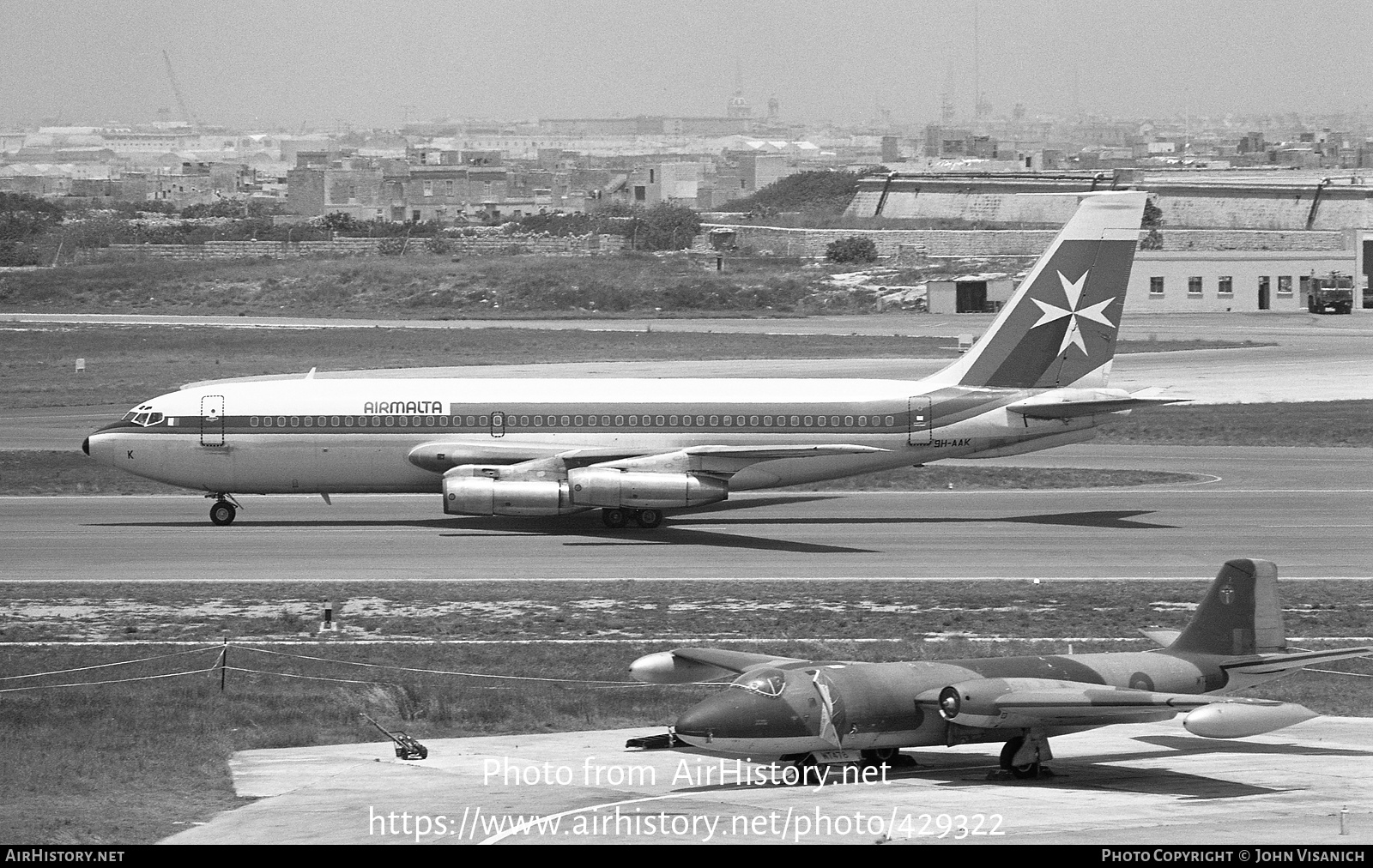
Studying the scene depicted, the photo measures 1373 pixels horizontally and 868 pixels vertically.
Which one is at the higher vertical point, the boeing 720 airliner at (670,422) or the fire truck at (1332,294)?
the fire truck at (1332,294)

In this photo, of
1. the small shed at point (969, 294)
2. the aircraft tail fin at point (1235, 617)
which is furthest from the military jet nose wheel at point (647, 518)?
the small shed at point (969, 294)

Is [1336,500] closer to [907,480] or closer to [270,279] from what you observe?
[907,480]

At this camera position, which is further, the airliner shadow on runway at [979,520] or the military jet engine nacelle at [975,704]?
the airliner shadow on runway at [979,520]

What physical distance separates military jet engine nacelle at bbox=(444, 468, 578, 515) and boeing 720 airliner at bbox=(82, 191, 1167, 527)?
2.21ft

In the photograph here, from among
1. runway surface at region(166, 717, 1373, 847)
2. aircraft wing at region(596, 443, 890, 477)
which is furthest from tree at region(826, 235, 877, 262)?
runway surface at region(166, 717, 1373, 847)

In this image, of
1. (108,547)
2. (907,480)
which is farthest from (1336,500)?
(108,547)

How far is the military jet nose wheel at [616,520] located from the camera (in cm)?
4588

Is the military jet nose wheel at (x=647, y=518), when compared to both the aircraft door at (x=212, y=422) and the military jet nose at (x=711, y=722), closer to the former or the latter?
the aircraft door at (x=212, y=422)

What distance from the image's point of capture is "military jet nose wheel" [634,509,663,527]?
45.8 meters

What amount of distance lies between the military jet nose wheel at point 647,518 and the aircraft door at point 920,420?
7.16 m

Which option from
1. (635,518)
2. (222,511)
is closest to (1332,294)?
(635,518)

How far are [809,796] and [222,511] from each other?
28.9 meters

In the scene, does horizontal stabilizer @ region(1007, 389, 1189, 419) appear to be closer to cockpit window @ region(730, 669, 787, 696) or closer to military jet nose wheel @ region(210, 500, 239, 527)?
military jet nose wheel @ region(210, 500, 239, 527)

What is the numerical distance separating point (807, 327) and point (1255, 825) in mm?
86930
